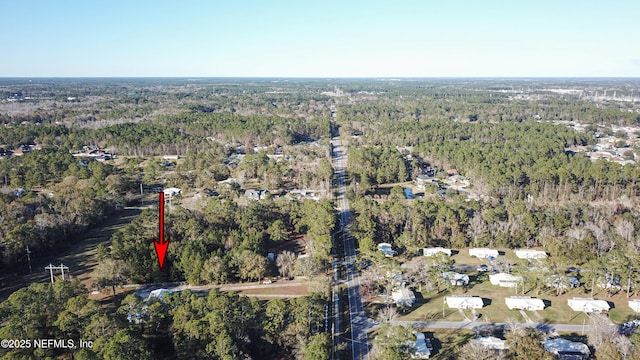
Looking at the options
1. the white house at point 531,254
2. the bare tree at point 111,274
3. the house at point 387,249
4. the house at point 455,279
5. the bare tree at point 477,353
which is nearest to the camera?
the bare tree at point 477,353

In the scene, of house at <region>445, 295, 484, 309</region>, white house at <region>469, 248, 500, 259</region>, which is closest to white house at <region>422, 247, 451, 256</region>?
white house at <region>469, 248, 500, 259</region>

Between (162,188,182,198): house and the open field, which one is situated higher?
(162,188,182,198): house

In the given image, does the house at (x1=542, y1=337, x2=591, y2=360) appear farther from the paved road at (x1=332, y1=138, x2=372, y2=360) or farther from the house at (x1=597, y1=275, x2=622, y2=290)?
the paved road at (x1=332, y1=138, x2=372, y2=360)

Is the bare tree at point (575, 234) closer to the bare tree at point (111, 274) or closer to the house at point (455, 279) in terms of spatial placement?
the house at point (455, 279)

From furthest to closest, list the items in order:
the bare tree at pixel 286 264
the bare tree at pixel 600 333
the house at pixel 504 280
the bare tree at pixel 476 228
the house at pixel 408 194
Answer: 1. the house at pixel 408 194
2. the bare tree at pixel 476 228
3. the bare tree at pixel 286 264
4. the house at pixel 504 280
5. the bare tree at pixel 600 333

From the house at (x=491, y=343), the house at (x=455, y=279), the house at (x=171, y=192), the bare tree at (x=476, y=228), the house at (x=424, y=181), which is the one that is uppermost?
the house at (x=424, y=181)

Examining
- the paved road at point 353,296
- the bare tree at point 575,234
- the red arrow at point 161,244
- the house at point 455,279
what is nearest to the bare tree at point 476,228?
the bare tree at point 575,234
